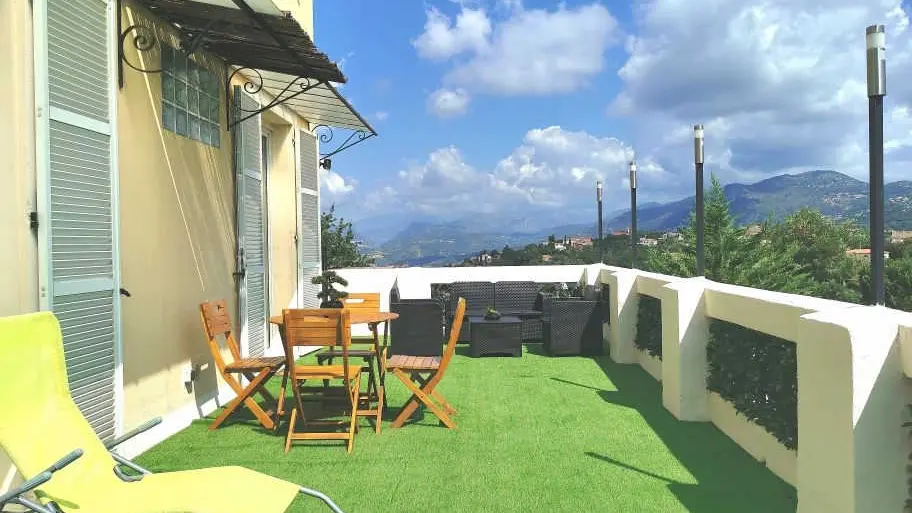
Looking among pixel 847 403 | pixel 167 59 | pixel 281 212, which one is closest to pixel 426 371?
pixel 167 59

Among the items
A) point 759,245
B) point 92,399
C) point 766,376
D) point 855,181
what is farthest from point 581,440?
point 855,181

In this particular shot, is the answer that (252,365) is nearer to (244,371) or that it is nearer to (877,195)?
(244,371)

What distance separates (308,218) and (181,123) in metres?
4.73

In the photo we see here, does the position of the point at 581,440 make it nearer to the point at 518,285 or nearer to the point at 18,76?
the point at 18,76

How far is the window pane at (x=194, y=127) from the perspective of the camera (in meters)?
5.65

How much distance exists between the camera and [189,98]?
5.60m

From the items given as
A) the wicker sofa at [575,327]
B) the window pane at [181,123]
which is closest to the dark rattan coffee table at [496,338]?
the wicker sofa at [575,327]

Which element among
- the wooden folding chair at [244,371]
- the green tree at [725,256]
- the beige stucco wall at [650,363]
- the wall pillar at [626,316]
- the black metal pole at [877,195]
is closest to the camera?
the black metal pole at [877,195]

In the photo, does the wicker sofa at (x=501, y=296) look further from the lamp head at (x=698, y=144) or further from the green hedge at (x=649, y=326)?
the lamp head at (x=698, y=144)

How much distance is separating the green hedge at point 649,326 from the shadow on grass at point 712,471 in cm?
114

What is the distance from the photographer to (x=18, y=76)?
3383mm

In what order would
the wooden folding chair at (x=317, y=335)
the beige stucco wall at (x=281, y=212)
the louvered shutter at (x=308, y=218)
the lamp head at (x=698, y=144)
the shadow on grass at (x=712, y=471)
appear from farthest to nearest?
1. the louvered shutter at (x=308, y=218)
2. the beige stucco wall at (x=281, y=212)
3. the lamp head at (x=698, y=144)
4. the wooden folding chair at (x=317, y=335)
5. the shadow on grass at (x=712, y=471)

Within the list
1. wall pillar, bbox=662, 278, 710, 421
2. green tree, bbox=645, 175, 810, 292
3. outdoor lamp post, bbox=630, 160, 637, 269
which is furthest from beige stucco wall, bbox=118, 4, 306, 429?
green tree, bbox=645, 175, 810, 292

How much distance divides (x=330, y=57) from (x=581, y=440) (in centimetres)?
334
